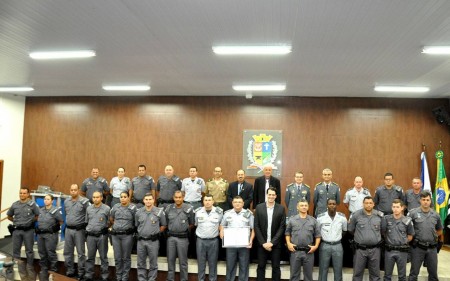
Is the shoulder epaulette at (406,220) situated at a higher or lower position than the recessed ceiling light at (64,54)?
lower

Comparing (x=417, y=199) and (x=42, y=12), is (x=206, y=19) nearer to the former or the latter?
(x=42, y=12)

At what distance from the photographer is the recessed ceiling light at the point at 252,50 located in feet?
19.8

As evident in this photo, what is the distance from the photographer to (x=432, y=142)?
34.0ft

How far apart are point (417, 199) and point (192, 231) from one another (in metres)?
4.65

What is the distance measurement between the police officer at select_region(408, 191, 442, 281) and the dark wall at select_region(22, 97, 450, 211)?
11.9 ft

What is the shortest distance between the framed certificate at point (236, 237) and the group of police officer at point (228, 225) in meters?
0.13

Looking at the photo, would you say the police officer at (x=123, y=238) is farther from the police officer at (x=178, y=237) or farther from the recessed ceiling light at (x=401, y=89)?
the recessed ceiling light at (x=401, y=89)

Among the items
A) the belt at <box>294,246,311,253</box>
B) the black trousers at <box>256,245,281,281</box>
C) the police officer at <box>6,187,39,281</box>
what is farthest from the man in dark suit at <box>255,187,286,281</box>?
the police officer at <box>6,187,39,281</box>

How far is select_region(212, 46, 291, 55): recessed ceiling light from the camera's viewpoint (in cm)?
604

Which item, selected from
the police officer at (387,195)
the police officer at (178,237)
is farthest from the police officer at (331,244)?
the police officer at (178,237)

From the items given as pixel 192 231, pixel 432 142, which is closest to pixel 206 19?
pixel 192 231

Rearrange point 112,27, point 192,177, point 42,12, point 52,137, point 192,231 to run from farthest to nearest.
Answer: point 52,137, point 192,177, point 192,231, point 112,27, point 42,12

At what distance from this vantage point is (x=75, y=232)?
25.1 feet

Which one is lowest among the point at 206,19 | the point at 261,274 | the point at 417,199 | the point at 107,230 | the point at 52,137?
the point at 261,274
